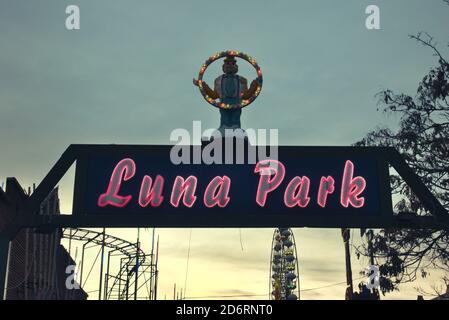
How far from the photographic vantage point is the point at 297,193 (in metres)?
17.0

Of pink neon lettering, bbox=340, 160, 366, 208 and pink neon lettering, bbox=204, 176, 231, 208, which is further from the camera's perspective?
pink neon lettering, bbox=340, 160, 366, 208

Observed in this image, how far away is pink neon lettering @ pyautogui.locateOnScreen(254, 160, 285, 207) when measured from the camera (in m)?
17.0

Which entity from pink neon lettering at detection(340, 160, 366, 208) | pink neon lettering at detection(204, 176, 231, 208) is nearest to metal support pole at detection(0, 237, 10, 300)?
pink neon lettering at detection(204, 176, 231, 208)

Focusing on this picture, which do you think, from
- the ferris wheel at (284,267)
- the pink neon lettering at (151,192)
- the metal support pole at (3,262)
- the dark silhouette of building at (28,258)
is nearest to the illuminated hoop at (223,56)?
the pink neon lettering at (151,192)

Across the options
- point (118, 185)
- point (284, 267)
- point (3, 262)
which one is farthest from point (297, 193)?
point (284, 267)

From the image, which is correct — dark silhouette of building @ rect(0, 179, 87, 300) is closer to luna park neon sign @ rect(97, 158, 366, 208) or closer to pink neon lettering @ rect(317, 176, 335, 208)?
luna park neon sign @ rect(97, 158, 366, 208)

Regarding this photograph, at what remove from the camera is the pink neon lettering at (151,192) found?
665 inches

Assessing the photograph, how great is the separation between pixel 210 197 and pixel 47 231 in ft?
17.3

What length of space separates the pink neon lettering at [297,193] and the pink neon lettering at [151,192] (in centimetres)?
406

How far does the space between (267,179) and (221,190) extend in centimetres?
154

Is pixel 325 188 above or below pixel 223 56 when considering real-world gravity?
below

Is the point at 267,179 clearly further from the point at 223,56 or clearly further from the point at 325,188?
the point at 223,56
